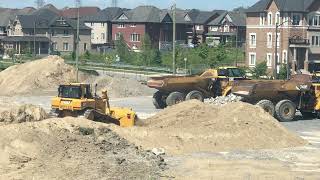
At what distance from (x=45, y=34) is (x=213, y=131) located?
8433 cm

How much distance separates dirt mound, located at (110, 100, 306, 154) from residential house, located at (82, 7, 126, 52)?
84.9m

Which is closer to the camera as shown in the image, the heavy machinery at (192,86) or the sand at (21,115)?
the sand at (21,115)

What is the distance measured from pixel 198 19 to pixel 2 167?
320 feet

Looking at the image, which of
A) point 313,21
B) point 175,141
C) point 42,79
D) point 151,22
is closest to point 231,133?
point 175,141

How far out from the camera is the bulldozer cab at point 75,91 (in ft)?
88.6

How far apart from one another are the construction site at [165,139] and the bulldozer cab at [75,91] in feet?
0.14

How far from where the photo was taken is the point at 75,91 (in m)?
27.1

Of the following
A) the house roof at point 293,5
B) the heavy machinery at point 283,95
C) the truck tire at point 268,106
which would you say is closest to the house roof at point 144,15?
the house roof at point 293,5

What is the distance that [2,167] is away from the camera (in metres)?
19.7

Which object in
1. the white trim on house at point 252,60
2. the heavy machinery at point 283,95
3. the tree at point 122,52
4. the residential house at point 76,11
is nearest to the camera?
the heavy machinery at point 283,95

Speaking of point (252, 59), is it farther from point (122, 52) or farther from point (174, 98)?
point (174, 98)

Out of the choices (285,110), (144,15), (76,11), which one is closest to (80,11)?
(76,11)

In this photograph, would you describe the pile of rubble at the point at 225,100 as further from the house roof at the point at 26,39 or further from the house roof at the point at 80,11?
the house roof at the point at 80,11

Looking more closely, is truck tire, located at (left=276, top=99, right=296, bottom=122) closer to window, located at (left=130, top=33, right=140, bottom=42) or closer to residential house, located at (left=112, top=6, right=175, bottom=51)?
residential house, located at (left=112, top=6, right=175, bottom=51)
